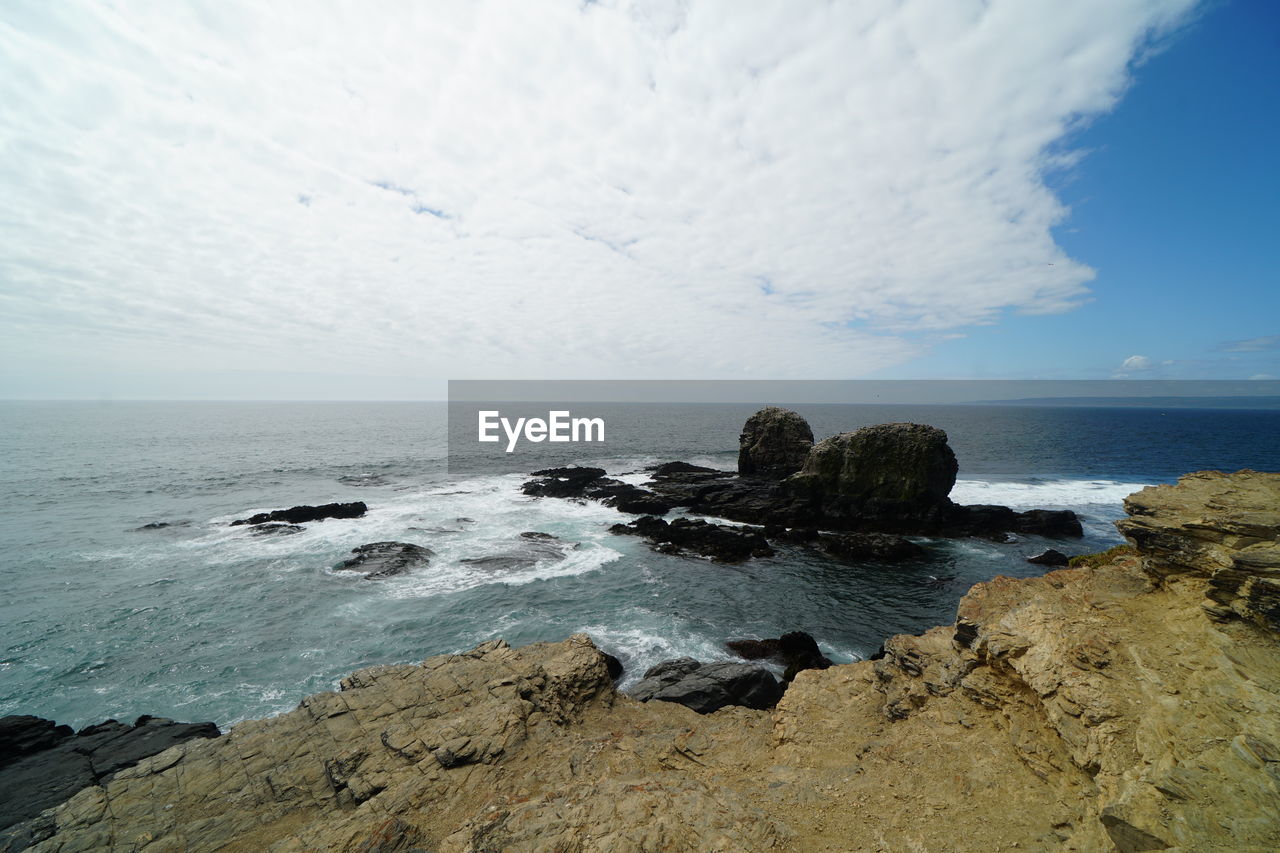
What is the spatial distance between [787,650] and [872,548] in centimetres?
1497

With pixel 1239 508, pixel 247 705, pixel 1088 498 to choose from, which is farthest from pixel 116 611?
pixel 1088 498

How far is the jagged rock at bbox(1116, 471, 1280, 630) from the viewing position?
723cm

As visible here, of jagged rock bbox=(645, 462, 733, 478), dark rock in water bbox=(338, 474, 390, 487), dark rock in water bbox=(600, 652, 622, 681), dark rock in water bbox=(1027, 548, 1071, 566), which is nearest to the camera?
dark rock in water bbox=(600, 652, 622, 681)

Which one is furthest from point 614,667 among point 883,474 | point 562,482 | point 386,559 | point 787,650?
point 562,482

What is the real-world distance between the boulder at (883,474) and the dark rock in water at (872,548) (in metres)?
4.33

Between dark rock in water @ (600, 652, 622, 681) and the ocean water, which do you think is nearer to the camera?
dark rock in water @ (600, 652, 622, 681)

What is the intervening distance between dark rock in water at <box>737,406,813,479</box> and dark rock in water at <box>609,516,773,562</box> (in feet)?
50.9

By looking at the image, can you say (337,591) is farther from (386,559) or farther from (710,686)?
A: (710,686)

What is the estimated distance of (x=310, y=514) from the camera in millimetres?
37438

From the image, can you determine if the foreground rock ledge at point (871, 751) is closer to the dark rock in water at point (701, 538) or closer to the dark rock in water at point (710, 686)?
the dark rock in water at point (710, 686)

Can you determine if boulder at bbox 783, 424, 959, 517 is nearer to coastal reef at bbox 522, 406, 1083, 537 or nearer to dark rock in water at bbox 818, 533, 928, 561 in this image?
coastal reef at bbox 522, 406, 1083, 537

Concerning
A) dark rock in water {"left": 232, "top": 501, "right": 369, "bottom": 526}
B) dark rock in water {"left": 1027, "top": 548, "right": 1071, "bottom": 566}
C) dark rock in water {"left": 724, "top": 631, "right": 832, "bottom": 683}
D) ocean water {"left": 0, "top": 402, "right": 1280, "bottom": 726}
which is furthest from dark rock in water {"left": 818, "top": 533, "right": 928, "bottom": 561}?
dark rock in water {"left": 232, "top": 501, "right": 369, "bottom": 526}

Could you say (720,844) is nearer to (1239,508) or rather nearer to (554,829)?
(554,829)

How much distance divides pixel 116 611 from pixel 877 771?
3051 cm
